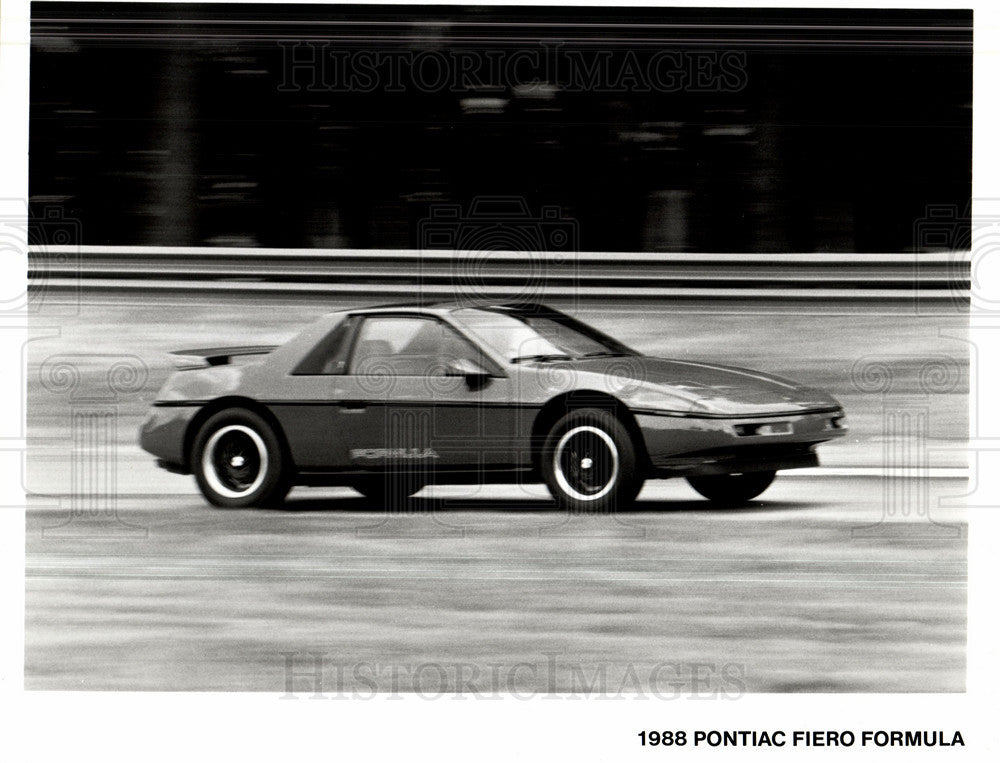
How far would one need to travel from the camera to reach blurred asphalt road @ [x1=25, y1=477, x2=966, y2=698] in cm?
382

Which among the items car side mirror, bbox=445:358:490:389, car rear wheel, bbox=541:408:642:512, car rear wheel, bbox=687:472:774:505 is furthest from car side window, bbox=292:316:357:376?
car rear wheel, bbox=687:472:774:505

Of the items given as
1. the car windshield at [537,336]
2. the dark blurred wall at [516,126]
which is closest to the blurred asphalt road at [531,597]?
the car windshield at [537,336]

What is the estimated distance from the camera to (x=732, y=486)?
12.6ft

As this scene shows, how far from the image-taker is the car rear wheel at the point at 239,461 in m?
3.91

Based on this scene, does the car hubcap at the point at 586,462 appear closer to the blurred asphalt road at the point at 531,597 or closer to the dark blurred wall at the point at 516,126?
the blurred asphalt road at the point at 531,597

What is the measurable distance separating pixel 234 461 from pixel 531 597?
1168mm

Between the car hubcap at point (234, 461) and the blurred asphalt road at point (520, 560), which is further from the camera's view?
the car hubcap at point (234, 461)

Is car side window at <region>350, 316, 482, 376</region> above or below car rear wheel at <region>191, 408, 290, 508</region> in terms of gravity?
above

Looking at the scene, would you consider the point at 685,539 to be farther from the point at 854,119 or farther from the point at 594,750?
the point at 854,119

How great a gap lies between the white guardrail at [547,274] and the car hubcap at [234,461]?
520 mm

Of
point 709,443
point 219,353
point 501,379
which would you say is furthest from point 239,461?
point 709,443
